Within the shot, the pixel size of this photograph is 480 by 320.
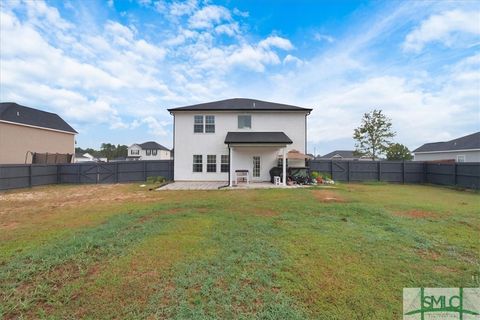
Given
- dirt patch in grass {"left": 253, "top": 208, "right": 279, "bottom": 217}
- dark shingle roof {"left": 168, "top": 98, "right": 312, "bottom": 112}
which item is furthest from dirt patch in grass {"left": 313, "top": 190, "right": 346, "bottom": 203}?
dark shingle roof {"left": 168, "top": 98, "right": 312, "bottom": 112}

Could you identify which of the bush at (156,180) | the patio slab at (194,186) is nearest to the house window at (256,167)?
the patio slab at (194,186)

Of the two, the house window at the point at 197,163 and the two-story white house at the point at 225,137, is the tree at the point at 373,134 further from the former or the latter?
the house window at the point at 197,163

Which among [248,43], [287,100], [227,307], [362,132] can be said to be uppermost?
[248,43]

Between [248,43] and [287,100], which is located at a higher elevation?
[248,43]

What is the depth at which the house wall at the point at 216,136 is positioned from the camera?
15523mm

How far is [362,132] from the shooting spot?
85.0 feet

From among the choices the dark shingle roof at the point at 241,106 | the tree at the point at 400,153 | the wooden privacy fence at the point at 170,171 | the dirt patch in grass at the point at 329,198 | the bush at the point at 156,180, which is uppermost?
the dark shingle roof at the point at 241,106

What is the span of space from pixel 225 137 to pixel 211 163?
86.1 inches

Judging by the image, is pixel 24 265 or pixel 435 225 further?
pixel 435 225

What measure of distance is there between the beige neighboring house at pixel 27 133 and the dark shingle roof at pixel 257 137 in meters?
18.4

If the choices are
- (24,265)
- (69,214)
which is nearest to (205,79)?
(69,214)

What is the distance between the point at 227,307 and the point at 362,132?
93.5 ft

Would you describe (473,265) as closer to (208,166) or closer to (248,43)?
(208,166)

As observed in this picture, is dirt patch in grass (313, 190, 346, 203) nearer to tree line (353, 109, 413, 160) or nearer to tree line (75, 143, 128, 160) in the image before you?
tree line (353, 109, 413, 160)
